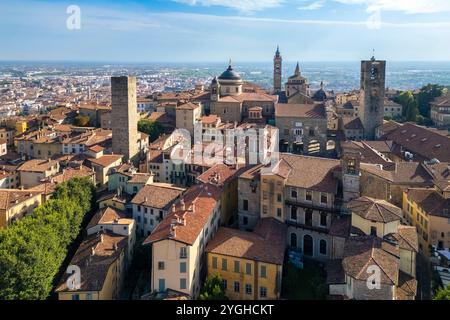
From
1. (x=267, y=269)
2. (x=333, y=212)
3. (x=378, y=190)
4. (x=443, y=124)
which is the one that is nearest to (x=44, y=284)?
(x=267, y=269)

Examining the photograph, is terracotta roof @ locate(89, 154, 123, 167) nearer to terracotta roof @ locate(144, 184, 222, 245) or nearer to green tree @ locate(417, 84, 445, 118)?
terracotta roof @ locate(144, 184, 222, 245)

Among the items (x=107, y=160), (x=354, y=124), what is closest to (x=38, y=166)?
(x=107, y=160)

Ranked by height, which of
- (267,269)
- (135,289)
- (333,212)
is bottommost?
(135,289)

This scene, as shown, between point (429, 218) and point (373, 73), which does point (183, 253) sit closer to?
point (429, 218)

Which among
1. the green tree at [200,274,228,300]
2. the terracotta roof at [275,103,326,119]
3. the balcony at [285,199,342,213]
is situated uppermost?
the terracotta roof at [275,103,326,119]

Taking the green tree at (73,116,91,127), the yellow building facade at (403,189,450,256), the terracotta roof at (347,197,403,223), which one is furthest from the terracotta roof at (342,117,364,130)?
the green tree at (73,116,91,127)
